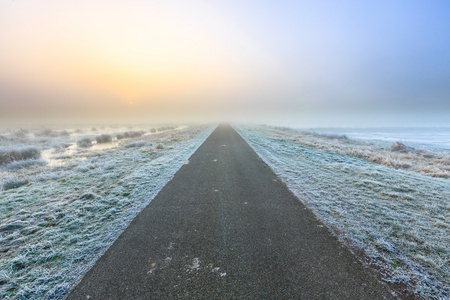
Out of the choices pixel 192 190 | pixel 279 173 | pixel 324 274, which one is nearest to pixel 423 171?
pixel 279 173

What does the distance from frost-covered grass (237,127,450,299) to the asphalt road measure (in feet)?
1.68

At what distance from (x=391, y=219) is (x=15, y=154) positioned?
23923 millimetres

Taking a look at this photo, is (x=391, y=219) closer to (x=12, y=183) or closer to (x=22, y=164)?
(x=12, y=183)

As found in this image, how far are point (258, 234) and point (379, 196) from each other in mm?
5476

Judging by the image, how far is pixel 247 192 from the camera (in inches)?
252

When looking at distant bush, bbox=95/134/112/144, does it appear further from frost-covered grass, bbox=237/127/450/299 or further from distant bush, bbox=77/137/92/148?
frost-covered grass, bbox=237/127/450/299

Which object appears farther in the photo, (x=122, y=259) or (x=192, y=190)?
(x=192, y=190)

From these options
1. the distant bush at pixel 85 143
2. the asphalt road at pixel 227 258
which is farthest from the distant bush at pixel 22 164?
the asphalt road at pixel 227 258

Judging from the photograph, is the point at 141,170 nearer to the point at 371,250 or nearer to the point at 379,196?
the point at 371,250

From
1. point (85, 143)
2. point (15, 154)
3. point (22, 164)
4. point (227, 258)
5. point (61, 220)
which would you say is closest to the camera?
point (227, 258)

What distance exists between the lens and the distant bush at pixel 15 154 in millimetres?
13084

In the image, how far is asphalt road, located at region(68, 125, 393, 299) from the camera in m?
2.66

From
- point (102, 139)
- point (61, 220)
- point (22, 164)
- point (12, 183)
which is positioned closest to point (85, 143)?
point (102, 139)

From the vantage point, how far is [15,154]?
551 inches
